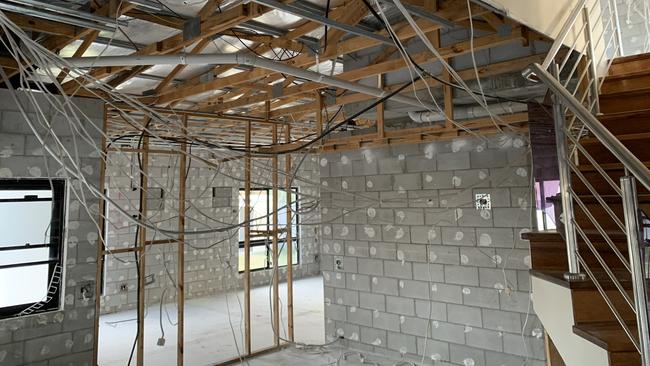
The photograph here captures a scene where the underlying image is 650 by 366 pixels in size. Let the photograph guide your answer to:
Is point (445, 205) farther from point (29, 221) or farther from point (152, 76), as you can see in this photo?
point (29, 221)

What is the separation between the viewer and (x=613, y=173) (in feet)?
7.19

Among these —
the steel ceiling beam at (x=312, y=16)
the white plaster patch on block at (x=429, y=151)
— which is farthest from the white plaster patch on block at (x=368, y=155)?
the steel ceiling beam at (x=312, y=16)

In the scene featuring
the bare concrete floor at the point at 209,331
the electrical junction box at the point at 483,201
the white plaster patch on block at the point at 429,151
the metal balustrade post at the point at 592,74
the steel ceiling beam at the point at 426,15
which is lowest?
the bare concrete floor at the point at 209,331

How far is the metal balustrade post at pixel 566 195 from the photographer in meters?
1.59

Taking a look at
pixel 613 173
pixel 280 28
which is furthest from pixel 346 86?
pixel 613 173

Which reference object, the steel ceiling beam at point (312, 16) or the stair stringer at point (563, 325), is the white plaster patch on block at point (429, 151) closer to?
the steel ceiling beam at point (312, 16)

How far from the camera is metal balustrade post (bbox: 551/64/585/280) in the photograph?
1.59 metres

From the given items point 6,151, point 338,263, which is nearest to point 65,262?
point 6,151

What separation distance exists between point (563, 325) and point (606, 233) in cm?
43

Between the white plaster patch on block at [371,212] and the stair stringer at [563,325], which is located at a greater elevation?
the white plaster patch on block at [371,212]

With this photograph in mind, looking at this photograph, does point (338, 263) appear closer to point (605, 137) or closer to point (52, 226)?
point (52, 226)

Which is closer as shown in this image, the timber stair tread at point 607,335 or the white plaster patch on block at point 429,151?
the timber stair tread at point 607,335

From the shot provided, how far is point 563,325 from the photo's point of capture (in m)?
1.71

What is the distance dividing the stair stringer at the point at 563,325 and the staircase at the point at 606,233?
0.09 feet
